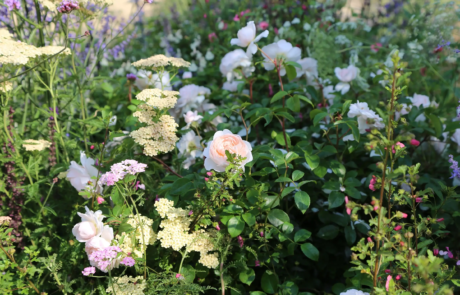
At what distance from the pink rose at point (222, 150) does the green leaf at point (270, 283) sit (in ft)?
1.40

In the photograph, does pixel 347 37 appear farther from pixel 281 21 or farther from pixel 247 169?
pixel 247 169

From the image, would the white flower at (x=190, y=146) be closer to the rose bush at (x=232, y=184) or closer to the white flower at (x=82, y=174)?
the rose bush at (x=232, y=184)

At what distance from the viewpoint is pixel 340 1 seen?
279 cm

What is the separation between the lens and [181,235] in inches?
46.9

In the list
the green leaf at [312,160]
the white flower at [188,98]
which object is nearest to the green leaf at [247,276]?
the green leaf at [312,160]

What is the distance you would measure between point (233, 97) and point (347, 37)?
0.93 m

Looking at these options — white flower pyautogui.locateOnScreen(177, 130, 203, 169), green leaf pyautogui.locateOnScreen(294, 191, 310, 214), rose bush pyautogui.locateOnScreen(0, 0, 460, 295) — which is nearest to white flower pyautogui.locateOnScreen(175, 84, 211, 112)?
rose bush pyautogui.locateOnScreen(0, 0, 460, 295)

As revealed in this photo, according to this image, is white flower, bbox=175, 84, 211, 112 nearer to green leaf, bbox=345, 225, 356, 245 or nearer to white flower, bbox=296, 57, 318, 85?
white flower, bbox=296, 57, 318, 85

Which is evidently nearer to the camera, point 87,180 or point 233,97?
point 87,180

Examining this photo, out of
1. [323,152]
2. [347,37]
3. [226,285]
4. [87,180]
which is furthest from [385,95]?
[87,180]

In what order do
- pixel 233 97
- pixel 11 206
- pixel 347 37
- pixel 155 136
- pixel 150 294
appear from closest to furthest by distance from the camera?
pixel 150 294, pixel 155 136, pixel 11 206, pixel 233 97, pixel 347 37

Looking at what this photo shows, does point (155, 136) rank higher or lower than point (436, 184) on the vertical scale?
higher

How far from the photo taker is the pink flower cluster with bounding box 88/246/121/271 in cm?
105

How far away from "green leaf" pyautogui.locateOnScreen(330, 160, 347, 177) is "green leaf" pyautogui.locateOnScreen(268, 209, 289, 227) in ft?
0.85
